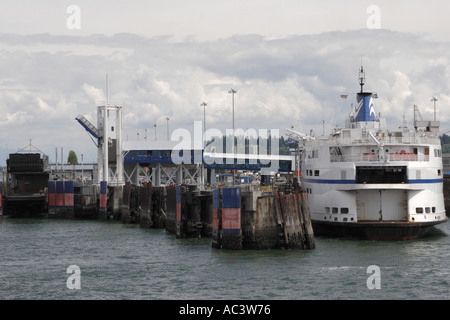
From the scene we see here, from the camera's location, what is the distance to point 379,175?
52500 mm

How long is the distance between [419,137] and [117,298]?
29472mm

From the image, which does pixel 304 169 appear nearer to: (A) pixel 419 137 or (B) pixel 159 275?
(A) pixel 419 137

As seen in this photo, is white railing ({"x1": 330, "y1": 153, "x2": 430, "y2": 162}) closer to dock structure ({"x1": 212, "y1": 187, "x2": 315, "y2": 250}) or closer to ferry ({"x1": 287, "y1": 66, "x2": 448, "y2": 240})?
ferry ({"x1": 287, "y1": 66, "x2": 448, "y2": 240})

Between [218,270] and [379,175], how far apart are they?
18.4 meters

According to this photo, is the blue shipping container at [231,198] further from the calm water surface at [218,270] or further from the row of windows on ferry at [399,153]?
the row of windows on ferry at [399,153]

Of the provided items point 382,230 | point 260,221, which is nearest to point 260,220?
point 260,221

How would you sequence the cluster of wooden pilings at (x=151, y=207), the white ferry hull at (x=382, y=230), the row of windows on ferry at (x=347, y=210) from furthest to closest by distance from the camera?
the cluster of wooden pilings at (x=151, y=207)
the row of windows on ferry at (x=347, y=210)
the white ferry hull at (x=382, y=230)

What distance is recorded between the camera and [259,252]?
4425 cm

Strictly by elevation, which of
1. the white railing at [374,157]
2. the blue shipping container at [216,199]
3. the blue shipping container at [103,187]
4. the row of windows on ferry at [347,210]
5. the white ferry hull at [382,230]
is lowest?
the white ferry hull at [382,230]

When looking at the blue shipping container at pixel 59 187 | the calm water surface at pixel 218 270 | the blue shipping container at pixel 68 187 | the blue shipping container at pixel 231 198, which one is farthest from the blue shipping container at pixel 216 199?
the blue shipping container at pixel 59 187

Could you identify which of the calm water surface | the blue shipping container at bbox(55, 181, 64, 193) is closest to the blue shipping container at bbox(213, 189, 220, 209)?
the calm water surface

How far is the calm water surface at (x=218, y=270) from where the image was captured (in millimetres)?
34969

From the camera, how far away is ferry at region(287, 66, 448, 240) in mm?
51031

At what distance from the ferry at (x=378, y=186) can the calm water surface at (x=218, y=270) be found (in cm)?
130
